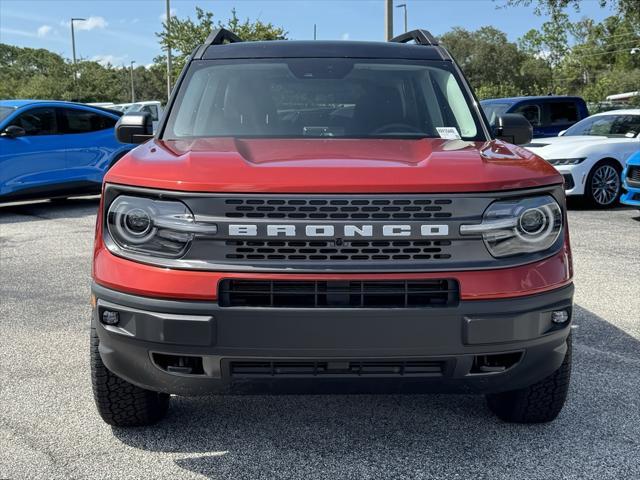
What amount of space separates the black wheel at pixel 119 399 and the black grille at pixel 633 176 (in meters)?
8.29

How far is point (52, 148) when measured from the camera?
Answer: 38.2 feet

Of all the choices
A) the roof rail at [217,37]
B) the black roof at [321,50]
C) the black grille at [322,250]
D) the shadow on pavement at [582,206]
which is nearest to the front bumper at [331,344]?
the black grille at [322,250]

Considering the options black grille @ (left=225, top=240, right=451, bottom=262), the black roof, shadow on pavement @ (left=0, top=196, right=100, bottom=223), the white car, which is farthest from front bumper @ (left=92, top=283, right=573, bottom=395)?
the white car

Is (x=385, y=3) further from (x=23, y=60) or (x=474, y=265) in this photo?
(x=23, y=60)

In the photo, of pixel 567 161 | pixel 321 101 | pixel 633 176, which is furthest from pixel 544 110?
pixel 321 101

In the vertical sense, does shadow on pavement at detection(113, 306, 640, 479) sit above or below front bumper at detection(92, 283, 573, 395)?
below

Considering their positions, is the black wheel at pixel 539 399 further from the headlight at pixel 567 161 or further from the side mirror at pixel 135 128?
the headlight at pixel 567 161

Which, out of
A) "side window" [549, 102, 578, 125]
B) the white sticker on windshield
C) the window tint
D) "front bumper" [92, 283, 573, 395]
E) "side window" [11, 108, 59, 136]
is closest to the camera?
"front bumper" [92, 283, 573, 395]

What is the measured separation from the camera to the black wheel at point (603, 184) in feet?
37.9

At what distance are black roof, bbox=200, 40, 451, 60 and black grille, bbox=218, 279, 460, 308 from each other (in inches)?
77.8

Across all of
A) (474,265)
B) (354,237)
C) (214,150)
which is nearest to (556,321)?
(474,265)

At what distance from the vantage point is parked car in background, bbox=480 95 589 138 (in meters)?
15.5

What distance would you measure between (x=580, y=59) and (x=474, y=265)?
76518 mm

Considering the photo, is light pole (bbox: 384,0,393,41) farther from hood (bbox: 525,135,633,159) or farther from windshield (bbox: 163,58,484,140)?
windshield (bbox: 163,58,484,140)
